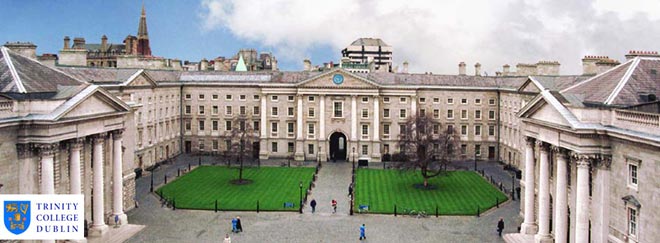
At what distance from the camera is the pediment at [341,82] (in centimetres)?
7062

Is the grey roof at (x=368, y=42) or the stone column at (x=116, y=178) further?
the grey roof at (x=368, y=42)

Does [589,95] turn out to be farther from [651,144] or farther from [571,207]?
[651,144]

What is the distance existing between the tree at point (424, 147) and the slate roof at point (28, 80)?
1200 inches

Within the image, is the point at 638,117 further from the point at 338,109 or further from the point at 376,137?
the point at 338,109

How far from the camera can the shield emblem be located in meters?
22.9

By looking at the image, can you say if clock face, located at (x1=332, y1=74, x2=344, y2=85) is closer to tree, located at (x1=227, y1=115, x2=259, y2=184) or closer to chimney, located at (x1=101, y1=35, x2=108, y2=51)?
tree, located at (x1=227, y1=115, x2=259, y2=184)

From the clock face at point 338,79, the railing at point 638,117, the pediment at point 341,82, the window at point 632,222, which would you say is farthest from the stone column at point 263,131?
the window at point 632,222

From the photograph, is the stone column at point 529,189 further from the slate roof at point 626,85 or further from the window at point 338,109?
the window at point 338,109

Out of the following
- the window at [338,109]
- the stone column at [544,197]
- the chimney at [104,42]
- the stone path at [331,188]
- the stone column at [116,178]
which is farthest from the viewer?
the chimney at [104,42]

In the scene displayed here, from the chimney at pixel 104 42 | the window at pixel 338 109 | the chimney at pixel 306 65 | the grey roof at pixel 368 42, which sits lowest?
the window at pixel 338 109

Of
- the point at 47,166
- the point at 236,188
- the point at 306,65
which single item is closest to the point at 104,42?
the point at 306,65

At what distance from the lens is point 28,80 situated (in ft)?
103

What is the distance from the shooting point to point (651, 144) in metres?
22.6

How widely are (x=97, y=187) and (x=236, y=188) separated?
19155mm
